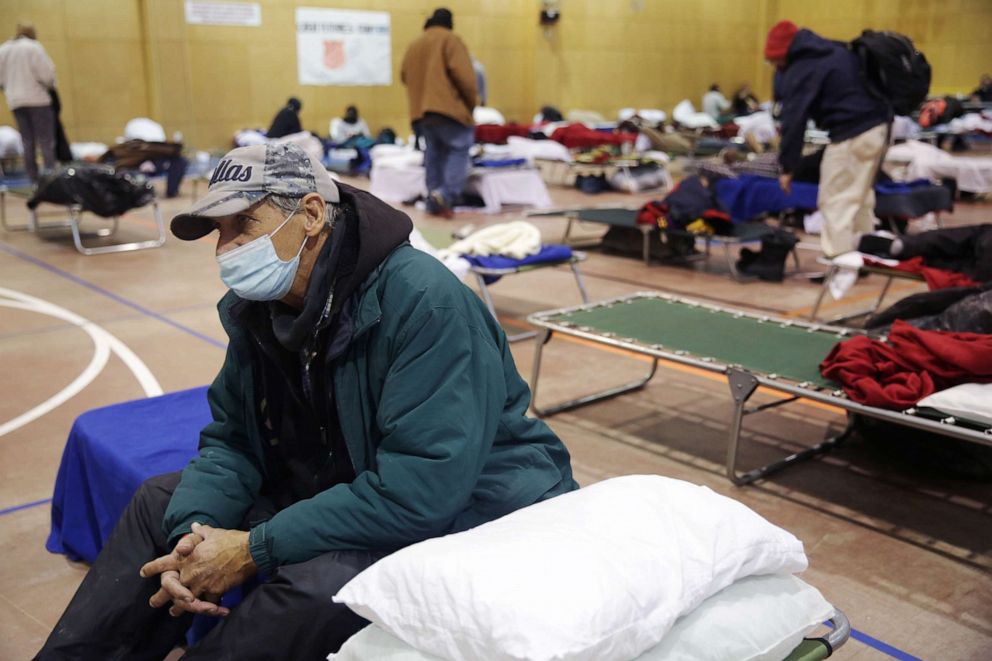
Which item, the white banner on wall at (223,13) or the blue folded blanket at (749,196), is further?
the white banner on wall at (223,13)

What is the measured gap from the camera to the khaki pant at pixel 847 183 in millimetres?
6242

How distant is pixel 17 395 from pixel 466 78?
230 inches

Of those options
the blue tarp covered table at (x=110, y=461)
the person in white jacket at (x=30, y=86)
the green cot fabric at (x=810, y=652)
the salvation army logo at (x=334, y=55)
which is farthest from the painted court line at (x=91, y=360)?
the salvation army logo at (x=334, y=55)

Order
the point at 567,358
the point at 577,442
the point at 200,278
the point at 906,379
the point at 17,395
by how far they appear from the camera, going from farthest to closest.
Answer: the point at 200,278, the point at 567,358, the point at 17,395, the point at 577,442, the point at 906,379

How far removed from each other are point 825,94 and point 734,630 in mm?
5355

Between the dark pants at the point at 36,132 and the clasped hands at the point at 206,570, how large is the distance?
29.5 feet

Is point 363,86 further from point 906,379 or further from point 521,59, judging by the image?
point 906,379

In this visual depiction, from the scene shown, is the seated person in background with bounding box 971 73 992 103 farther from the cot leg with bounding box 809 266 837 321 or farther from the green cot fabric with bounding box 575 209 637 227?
the cot leg with bounding box 809 266 837 321

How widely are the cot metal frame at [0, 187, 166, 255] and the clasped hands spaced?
6611 millimetres

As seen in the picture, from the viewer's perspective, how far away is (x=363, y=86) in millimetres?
16500

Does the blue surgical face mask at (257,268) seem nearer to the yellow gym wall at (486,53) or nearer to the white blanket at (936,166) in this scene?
the white blanket at (936,166)

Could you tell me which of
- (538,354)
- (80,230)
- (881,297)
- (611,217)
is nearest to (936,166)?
A: (611,217)

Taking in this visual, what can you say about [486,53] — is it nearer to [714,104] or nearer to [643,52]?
[643,52]

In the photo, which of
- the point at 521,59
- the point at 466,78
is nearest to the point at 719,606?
the point at 466,78
